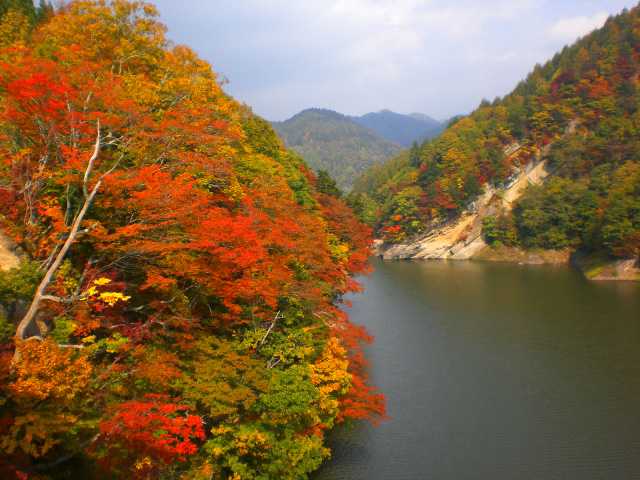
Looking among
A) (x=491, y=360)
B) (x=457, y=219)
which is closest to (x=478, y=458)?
(x=491, y=360)

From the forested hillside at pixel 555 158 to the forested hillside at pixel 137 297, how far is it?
3995 cm

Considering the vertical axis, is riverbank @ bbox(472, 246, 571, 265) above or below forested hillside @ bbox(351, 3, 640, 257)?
below

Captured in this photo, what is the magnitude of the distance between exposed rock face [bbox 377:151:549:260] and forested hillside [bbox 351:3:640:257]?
1.14 metres

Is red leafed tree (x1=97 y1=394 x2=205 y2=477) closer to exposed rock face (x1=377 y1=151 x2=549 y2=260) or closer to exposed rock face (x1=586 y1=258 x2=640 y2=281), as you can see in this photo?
exposed rock face (x1=586 y1=258 x2=640 y2=281)

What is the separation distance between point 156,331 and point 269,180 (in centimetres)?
1231

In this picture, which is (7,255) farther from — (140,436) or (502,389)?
(502,389)

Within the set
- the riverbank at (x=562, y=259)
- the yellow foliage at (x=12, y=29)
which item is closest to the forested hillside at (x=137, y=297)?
the yellow foliage at (x=12, y=29)

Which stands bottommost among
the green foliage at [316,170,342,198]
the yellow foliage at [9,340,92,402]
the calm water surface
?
the calm water surface

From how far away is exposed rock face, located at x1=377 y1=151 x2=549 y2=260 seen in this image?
74375mm

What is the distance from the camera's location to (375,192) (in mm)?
105250

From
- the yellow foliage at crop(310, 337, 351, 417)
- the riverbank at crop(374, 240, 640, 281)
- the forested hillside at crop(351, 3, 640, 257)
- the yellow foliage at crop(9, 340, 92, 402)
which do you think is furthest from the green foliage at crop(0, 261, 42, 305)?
the riverbank at crop(374, 240, 640, 281)

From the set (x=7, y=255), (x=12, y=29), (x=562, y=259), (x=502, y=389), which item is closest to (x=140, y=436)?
(x=7, y=255)

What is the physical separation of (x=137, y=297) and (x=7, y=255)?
3.37 metres

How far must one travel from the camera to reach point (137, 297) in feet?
44.0
